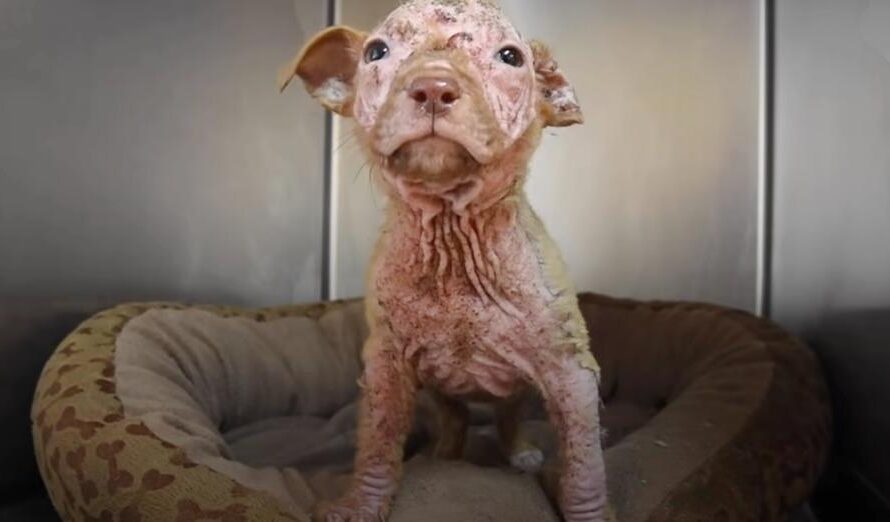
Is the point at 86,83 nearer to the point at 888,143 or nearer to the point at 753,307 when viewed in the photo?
the point at 888,143

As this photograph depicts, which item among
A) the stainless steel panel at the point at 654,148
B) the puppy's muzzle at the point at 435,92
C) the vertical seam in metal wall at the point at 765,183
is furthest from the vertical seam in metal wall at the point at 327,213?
the puppy's muzzle at the point at 435,92

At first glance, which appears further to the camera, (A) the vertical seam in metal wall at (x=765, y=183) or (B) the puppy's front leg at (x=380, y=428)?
(A) the vertical seam in metal wall at (x=765, y=183)

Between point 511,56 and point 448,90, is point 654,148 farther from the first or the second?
point 448,90

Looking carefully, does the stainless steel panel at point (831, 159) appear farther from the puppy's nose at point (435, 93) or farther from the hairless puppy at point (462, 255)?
the puppy's nose at point (435, 93)

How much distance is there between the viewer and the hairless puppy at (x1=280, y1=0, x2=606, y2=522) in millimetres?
765

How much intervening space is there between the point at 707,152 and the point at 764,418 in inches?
26.8

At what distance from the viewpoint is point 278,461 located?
1.22 meters

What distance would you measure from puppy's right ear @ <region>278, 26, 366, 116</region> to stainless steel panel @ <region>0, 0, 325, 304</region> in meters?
0.43

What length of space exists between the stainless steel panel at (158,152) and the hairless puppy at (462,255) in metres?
0.46

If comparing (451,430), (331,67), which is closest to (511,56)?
(331,67)

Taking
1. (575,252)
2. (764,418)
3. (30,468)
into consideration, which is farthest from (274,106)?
(764,418)

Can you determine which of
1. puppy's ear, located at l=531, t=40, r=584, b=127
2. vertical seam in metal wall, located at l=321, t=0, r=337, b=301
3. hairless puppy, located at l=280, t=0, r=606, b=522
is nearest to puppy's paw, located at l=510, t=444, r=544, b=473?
hairless puppy, located at l=280, t=0, r=606, b=522

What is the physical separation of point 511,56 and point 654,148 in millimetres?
927

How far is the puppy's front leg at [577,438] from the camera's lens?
866 millimetres
